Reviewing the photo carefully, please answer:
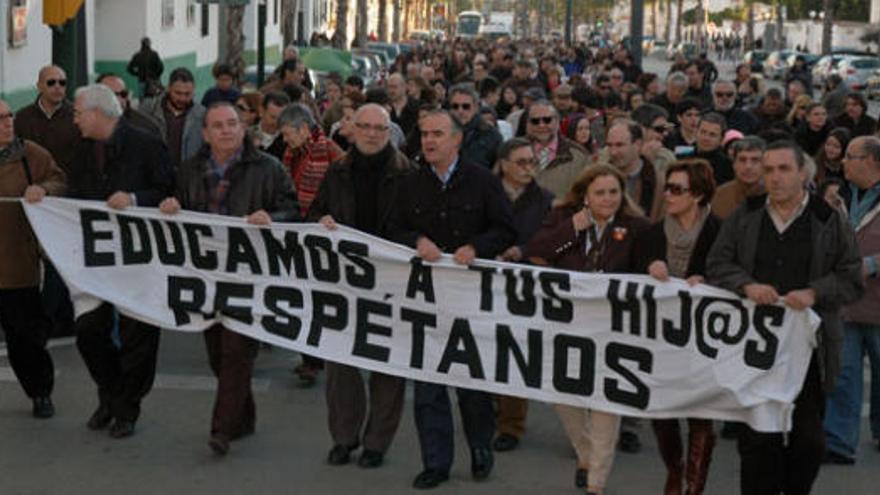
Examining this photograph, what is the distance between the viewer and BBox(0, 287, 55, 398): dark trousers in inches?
357

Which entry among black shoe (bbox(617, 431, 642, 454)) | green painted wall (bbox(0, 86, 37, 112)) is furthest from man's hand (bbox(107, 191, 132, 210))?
green painted wall (bbox(0, 86, 37, 112))

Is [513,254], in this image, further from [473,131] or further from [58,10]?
[58,10]

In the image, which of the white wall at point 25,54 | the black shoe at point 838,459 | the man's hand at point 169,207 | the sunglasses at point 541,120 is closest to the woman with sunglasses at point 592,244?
the black shoe at point 838,459

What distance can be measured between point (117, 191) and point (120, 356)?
866 millimetres

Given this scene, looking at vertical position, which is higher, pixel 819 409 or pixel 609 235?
pixel 609 235

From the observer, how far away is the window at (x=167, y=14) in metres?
38.9

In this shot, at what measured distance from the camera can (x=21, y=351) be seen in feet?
30.1

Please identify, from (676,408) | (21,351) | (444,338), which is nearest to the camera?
(676,408)

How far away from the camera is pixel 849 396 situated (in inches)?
350

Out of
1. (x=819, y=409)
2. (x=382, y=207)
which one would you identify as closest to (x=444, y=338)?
(x=382, y=207)

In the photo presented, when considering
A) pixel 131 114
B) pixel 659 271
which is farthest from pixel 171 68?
pixel 659 271

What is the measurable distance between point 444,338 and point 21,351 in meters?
2.44

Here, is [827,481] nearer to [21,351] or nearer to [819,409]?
[819,409]

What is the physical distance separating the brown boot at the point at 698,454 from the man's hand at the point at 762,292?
769 mm
